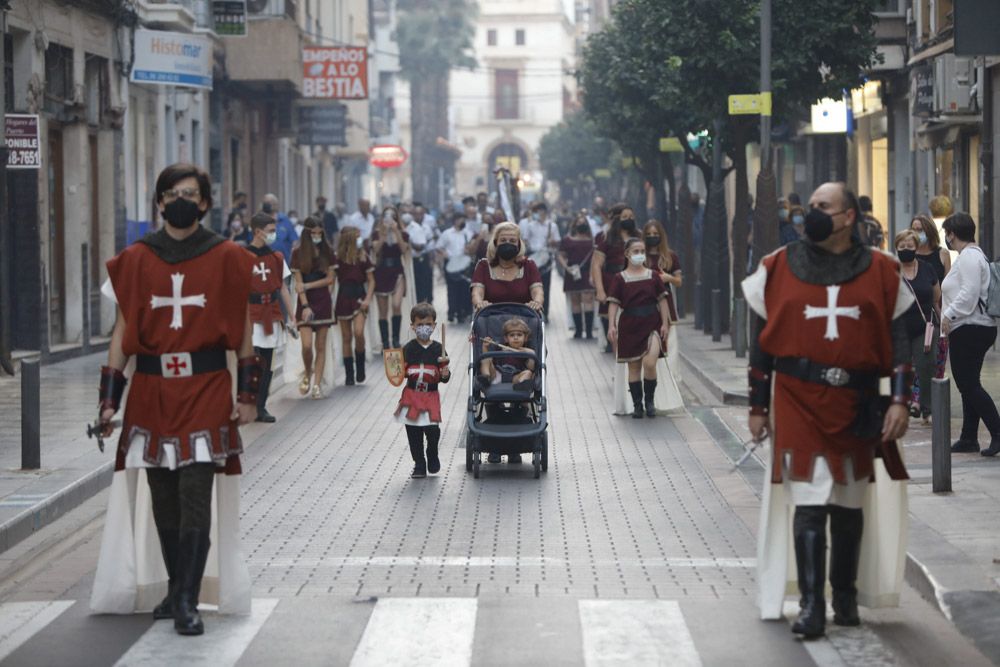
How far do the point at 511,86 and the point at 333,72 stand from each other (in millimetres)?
106246

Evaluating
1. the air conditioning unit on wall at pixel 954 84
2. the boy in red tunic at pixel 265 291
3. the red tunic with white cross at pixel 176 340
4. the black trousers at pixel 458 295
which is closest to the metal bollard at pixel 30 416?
the boy in red tunic at pixel 265 291

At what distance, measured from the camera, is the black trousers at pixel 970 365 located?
45.4 ft

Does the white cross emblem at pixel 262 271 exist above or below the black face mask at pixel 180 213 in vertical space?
below

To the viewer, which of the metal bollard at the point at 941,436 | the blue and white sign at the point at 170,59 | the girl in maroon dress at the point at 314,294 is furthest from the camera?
the blue and white sign at the point at 170,59

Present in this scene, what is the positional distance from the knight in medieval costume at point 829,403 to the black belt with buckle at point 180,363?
2188mm

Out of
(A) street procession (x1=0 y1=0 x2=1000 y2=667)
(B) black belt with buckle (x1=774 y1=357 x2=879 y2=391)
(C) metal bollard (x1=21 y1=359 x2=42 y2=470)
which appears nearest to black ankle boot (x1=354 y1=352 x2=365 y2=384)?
(A) street procession (x1=0 y1=0 x2=1000 y2=667)

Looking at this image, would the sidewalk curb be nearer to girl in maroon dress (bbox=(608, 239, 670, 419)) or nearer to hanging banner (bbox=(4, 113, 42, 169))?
girl in maroon dress (bbox=(608, 239, 670, 419))

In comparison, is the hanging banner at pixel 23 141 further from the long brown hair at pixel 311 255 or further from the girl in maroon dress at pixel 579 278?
the girl in maroon dress at pixel 579 278

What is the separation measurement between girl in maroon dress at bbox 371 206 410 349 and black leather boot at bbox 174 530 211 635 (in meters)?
16.4

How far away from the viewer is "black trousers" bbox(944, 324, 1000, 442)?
13.8 meters

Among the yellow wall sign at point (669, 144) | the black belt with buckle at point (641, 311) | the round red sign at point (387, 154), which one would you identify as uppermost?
the round red sign at point (387, 154)

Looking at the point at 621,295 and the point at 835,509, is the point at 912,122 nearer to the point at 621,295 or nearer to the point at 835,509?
the point at 621,295

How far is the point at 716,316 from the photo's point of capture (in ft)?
83.5

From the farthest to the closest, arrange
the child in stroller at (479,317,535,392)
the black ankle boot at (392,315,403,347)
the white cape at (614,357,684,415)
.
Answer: the black ankle boot at (392,315,403,347) → the white cape at (614,357,684,415) → the child in stroller at (479,317,535,392)
